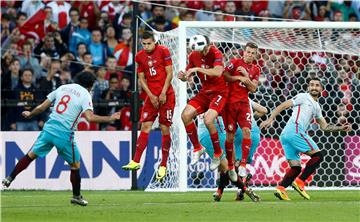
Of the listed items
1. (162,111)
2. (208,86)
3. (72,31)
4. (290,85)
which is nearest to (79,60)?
(72,31)

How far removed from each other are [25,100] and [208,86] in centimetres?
586

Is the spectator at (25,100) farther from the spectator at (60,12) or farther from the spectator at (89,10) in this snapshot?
the spectator at (89,10)

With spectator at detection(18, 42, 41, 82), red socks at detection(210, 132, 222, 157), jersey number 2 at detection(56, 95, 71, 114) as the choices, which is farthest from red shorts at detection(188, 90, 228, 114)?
spectator at detection(18, 42, 41, 82)

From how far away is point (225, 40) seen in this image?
20.3 metres

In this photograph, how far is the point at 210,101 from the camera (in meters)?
16.7

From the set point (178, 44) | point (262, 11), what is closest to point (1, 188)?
point (178, 44)

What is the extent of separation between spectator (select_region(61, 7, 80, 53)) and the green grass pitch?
5.90 m

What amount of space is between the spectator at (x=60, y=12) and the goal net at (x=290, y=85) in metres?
4.07

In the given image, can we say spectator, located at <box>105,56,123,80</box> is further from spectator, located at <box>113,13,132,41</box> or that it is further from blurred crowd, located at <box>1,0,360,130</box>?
spectator, located at <box>113,13,132,41</box>

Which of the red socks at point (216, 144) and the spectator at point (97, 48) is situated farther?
the spectator at point (97, 48)

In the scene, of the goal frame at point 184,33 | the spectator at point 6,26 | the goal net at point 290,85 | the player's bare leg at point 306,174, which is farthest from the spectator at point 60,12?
the player's bare leg at point 306,174

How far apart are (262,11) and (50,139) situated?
35.6 feet

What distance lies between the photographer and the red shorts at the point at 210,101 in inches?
653

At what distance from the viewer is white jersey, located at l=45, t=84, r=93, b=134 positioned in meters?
15.1
